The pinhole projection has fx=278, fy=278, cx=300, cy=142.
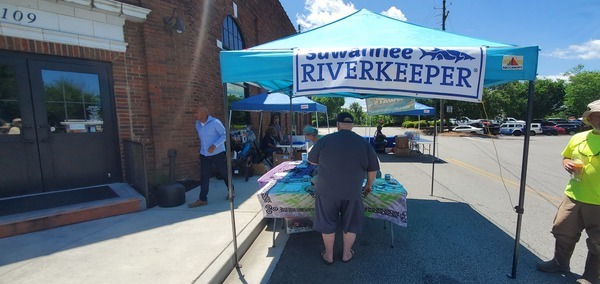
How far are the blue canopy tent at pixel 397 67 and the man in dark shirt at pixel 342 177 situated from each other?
1.60ft

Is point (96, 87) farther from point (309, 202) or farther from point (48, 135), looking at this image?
point (309, 202)

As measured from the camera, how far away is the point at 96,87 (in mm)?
5258

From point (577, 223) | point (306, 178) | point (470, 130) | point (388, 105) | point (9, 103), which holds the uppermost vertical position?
point (388, 105)

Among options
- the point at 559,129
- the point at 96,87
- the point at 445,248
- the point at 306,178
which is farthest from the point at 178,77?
the point at 559,129

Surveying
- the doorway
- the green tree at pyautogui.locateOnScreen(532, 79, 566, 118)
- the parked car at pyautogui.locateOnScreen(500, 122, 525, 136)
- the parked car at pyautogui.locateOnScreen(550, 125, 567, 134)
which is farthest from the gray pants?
the green tree at pyautogui.locateOnScreen(532, 79, 566, 118)

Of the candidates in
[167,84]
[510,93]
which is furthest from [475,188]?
[510,93]

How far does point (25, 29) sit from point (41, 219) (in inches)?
116

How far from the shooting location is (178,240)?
359 centimetres

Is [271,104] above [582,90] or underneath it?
underneath

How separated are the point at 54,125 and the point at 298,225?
456 centimetres

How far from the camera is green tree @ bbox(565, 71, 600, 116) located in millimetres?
39344

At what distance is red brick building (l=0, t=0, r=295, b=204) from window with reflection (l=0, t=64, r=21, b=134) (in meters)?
0.01

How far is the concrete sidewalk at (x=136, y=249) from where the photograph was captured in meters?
2.83

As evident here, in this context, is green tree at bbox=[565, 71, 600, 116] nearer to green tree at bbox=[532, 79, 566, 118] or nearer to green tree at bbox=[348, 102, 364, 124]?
green tree at bbox=[532, 79, 566, 118]
